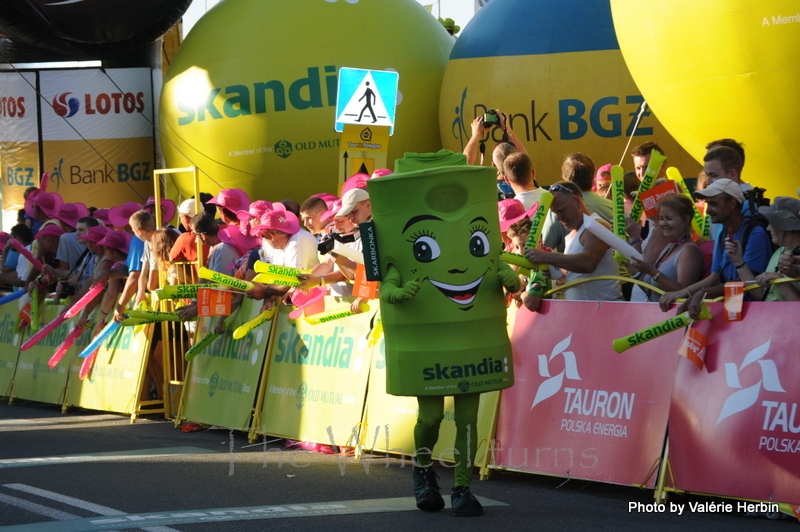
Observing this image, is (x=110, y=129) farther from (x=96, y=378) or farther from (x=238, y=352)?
(x=238, y=352)

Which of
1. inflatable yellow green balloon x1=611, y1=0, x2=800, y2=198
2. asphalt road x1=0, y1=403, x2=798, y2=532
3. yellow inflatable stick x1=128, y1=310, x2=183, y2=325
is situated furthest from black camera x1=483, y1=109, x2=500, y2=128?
yellow inflatable stick x1=128, y1=310, x2=183, y2=325

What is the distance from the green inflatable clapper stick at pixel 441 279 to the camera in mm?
5512

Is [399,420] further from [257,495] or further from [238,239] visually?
[238,239]

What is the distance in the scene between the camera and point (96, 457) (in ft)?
25.5

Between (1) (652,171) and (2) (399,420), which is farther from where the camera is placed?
(2) (399,420)

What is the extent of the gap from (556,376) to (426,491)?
4.27 feet

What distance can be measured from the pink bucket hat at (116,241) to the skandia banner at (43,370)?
1.09 metres

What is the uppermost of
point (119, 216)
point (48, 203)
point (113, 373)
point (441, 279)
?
point (48, 203)

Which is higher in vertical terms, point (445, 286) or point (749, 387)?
point (445, 286)

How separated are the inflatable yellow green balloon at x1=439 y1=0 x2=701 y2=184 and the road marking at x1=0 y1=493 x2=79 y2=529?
8385 millimetres

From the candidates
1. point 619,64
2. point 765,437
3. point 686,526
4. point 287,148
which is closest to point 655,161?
point 765,437

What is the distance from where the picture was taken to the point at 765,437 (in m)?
5.48

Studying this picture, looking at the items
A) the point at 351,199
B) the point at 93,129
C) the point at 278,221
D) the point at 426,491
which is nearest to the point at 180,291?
the point at 278,221

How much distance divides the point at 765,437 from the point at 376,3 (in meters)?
11.4
